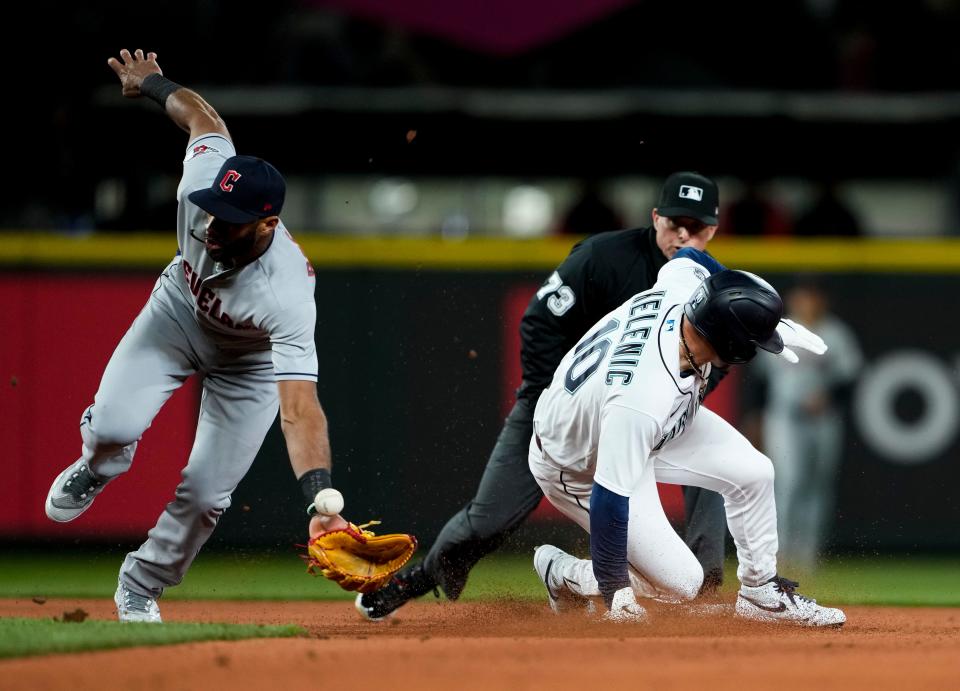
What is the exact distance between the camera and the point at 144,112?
10453mm

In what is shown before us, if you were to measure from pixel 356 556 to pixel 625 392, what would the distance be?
3.76 ft

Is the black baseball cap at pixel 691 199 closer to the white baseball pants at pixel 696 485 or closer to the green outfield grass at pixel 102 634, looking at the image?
the white baseball pants at pixel 696 485

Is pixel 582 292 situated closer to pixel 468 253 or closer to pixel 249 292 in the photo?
pixel 249 292

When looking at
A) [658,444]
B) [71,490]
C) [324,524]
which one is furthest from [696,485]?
[71,490]

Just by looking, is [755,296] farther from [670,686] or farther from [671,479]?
[670,686]

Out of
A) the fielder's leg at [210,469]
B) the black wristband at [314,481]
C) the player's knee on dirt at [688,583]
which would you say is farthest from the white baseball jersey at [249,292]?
the player's knee on dirt at [688,583]

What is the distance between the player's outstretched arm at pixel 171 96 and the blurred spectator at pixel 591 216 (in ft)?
14.0

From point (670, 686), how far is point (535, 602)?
2.45 metres

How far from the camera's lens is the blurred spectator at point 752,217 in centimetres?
993

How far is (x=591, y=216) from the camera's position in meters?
9.88

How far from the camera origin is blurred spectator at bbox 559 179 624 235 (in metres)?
9.84

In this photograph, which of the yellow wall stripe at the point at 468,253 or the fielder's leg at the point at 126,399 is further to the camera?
the yellow wall stripe at the point at 468,253

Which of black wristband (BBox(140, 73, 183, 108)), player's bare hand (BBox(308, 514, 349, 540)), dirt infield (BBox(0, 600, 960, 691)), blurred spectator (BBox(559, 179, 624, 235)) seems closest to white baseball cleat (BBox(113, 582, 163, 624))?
dirt infield (BBox(0, 600, 960, 691))

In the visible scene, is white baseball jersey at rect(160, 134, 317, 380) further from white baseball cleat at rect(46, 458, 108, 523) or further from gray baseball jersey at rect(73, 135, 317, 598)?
white baseball cleat at rect(46, 458, 108, 523)
